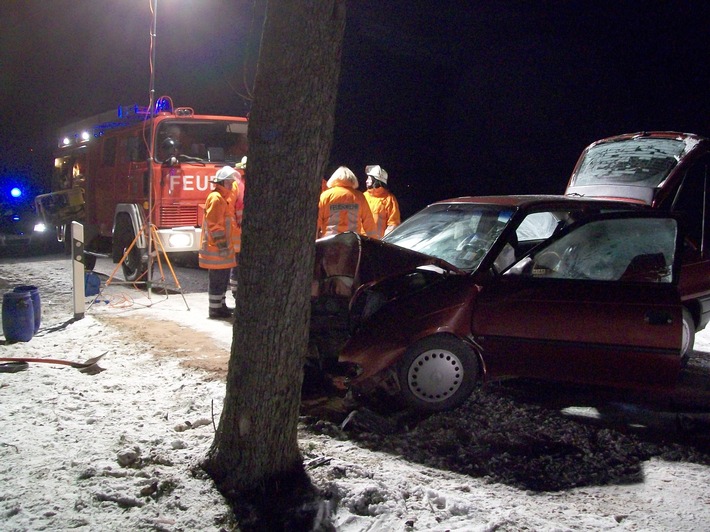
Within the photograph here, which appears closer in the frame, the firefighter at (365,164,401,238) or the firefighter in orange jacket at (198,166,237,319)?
the firefighter in orange jacket at (198,166,237,319)

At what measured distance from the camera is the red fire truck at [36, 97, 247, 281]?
8828 millimetres

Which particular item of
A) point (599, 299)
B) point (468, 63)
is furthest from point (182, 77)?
point (599, 299)

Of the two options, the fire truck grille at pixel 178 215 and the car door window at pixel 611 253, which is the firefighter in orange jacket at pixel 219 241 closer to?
the fire truck grille at pixel 178 215

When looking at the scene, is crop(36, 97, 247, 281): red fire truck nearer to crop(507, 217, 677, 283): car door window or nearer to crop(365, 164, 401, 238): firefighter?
crop(365, 164, 401, 238): firefighter

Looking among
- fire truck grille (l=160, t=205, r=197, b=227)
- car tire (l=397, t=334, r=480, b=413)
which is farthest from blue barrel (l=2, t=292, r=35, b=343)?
car tire (l=397, t=334, r=480, b=413)

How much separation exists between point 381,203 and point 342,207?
1.34 metres

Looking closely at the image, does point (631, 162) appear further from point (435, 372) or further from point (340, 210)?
point (435, 372)

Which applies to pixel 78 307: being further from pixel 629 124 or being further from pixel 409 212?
pixel 629 124

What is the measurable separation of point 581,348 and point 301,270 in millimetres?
2363

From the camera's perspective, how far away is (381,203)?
8.18 m

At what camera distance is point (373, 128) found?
2831cm

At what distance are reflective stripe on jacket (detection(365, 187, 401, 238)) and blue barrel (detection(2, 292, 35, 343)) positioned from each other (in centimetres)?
431

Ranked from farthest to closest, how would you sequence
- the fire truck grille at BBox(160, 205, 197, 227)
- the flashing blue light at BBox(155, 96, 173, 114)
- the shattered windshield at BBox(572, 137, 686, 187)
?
the flashing blue light at BBox(155, 96, 173, 114)
the fire truck grille at BBox(160, 205, 197, 227)
the shattered windshield at BBox(572, 137, 686, 187)

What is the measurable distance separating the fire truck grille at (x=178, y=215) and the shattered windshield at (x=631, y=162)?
217 inches
